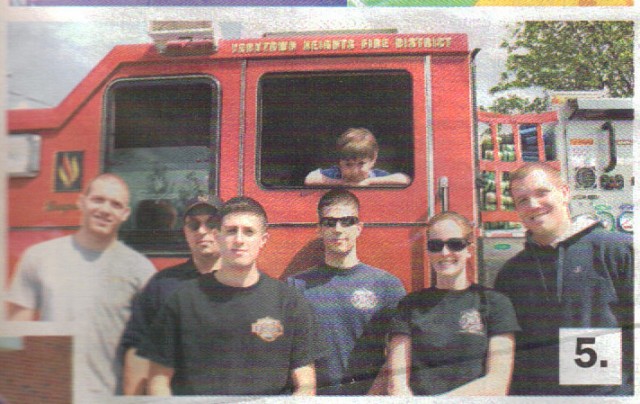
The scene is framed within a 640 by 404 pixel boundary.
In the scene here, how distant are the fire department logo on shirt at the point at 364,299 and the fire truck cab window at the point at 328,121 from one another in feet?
1.70

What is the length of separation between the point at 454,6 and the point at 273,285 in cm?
143

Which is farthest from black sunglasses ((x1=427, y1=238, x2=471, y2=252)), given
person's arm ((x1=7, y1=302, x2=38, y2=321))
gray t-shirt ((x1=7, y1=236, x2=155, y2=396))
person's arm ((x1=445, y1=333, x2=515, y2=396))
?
person's arm ((x1=7, y1=302, x2=38, y2=321))

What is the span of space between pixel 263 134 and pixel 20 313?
1.30 meters

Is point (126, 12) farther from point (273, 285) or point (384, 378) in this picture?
point (384, 378)

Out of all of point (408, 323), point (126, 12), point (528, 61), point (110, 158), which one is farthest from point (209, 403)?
point (528, 61)

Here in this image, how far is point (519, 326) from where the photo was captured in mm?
2482

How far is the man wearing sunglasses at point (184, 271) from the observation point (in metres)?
2.48

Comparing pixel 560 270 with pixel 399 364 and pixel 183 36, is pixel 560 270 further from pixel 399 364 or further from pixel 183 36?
pixel 183 36

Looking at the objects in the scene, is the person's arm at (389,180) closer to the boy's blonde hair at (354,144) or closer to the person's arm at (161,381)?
the boy's blonde hair at (354,144)

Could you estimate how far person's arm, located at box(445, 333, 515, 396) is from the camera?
248cm

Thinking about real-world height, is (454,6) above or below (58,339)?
above

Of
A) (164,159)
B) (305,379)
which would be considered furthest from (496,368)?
(164,159)

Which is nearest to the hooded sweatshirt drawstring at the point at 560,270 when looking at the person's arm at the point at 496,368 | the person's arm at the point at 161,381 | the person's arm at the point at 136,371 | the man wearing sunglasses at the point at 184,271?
the person's arm at the point at 496,368

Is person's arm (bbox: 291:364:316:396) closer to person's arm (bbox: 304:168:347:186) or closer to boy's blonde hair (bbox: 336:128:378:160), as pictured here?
person's arm (bbox: 304:168:347:186)
